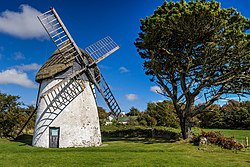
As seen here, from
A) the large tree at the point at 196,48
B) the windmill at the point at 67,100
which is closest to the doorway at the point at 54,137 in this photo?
the windmill at the point at 67,100

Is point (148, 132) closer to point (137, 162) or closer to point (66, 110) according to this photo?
point (66, 110)

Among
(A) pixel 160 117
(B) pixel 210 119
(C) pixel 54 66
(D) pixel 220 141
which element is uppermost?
(C) pixel 54 66

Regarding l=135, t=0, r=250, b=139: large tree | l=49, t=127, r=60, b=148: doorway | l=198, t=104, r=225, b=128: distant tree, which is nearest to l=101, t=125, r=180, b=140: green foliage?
l=135, t=0, r=250, b=139: large tree

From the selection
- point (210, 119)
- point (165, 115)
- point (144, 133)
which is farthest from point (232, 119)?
point (144, 133)

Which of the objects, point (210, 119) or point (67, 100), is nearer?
point (67, 100)

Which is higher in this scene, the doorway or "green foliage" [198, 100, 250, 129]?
"green foliage" [198, 100, 250, 129]

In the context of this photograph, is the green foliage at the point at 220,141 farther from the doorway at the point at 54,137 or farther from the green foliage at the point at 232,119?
the green foliage at the point at 232,119

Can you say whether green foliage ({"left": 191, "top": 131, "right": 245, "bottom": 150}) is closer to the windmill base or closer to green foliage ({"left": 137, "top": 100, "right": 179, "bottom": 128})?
the windmill base

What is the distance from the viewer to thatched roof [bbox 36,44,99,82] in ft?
60.4

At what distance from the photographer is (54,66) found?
18859mm

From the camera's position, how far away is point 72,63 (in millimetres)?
18672

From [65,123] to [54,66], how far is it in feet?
14.7

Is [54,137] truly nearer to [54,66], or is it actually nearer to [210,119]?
[54,66]

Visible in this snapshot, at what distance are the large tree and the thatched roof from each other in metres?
5.99
